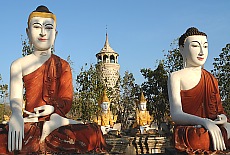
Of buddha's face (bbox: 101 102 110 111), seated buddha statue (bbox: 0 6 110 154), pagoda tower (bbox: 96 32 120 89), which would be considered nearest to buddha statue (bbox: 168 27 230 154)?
seated buddha statue (bbox: 0 6 110 154)

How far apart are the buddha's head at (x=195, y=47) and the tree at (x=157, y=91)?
1574 centimetres

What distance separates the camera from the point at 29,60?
22.8 feet

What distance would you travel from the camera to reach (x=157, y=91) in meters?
24.2

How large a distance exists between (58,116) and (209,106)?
2900 mm

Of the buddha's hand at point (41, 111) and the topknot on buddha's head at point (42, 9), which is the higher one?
the topknot on buddha's head at point (42, 9)

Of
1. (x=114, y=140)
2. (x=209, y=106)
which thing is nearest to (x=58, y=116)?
(x=209, y=106)

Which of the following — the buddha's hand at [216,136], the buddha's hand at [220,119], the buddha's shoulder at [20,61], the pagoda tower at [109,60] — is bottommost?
the buddha's hand at [216,136]

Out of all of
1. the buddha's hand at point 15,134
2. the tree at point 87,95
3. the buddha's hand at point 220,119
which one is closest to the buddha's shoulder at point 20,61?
the buddha's hand at point 15,134

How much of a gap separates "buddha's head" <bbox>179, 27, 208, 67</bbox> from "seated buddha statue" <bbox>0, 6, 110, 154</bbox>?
2278 mm

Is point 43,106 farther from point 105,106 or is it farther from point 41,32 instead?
point 105,106

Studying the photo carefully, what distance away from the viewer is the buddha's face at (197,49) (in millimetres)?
6785

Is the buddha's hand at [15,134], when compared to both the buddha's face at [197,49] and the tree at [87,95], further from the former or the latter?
the tree at [87,95]

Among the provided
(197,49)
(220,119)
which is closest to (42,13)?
(197,49)

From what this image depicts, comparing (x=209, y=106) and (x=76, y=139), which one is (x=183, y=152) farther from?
(x=76, y=139)
